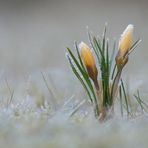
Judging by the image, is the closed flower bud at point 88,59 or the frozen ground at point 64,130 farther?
the closed flower bud at point 88,59

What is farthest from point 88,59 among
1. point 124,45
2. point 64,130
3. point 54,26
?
point 54,26

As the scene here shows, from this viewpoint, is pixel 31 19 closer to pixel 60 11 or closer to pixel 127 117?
pixel 60 11

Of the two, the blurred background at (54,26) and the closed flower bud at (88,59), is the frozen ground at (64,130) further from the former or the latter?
the blurred background at (54,26)

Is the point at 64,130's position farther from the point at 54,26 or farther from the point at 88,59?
the point at 54,26

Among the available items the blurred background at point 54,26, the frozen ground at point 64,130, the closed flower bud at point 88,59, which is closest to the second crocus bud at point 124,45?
the closed flower bud at point 88,59

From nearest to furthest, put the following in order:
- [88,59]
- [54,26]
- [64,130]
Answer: [64,130] → [88,59] → [54,26]
